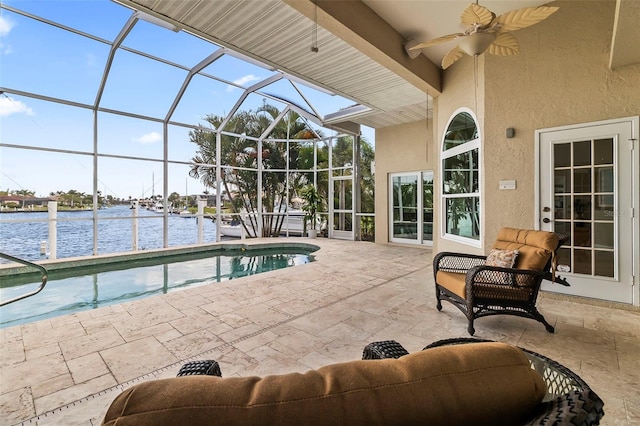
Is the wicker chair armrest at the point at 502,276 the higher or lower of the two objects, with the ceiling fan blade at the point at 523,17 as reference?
lower

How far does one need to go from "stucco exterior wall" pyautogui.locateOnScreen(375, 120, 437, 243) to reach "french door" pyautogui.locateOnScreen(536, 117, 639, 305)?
439cm

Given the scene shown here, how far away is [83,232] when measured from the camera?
24.3ft

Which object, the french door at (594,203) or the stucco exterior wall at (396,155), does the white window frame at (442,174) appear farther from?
the stucco exterior wall at (396,155)

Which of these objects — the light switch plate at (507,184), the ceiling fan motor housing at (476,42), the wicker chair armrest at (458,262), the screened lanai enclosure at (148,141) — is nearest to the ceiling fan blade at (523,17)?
the ceiling fan motor housing at (476,42)

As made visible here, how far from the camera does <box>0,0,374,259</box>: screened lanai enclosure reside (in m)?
6.06

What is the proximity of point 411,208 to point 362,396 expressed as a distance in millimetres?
8697

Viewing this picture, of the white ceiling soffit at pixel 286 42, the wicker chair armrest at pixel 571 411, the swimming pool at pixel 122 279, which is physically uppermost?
the white ceiling soffit at pixel 286 42

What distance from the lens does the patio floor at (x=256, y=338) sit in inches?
79.8

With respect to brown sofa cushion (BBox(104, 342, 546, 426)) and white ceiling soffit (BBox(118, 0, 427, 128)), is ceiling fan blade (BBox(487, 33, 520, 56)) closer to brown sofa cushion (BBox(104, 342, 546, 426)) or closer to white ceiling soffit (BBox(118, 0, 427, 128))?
white ceiling soffit (BBox(118, 0, 427, 128))

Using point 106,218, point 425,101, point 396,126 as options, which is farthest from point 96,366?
point 396,126

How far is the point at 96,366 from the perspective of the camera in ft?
7.69

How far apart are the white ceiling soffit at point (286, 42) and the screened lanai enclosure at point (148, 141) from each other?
1264 mm

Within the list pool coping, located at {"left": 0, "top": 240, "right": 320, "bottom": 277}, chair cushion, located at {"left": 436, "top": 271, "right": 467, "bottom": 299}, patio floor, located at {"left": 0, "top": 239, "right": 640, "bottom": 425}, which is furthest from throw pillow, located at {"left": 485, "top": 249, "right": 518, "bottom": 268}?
pool coping, located at {"left": 0, "top": 240, "right": 320, "bottom": 277}

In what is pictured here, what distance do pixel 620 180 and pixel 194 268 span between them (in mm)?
7443
